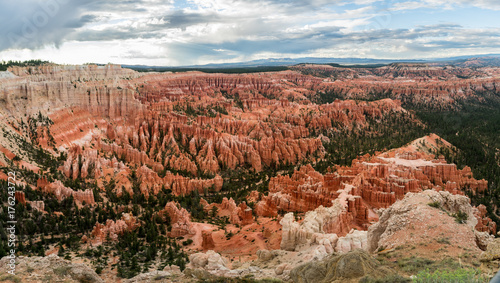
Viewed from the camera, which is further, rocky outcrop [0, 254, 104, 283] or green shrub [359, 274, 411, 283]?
rocky outcrop [0, 254, 104, 283]

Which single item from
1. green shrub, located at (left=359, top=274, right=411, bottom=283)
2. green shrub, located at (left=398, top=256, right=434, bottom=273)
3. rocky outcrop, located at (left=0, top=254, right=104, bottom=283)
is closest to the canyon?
rocky outcrop, located at (left=0, top=254, right=104, bottom=283)

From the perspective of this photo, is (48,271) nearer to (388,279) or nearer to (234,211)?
(388,279)

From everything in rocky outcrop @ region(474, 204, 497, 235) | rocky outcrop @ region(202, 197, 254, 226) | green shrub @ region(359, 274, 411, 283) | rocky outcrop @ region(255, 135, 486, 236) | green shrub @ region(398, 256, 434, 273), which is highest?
green shrub @ region(359, 274, 411, 283)

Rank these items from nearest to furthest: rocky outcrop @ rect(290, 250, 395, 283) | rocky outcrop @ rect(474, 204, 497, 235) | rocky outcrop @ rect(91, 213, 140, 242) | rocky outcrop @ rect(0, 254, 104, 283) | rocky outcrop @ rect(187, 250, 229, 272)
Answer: rocky outcrop @ rect(290, 250, 395, 283) → rocky outcrop @ rect(0, 254, 104, 283) → rocky outcrop @ rect(187, 250, 229, 272) → rocky outcrop @ rect(91, 213, 140, 242) → rocky outcrop @ rect(474, 204, 497, 235)

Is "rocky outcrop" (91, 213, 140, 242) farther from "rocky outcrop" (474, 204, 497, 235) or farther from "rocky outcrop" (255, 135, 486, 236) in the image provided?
"rocky outcrop" (474, 204, 497, 235)

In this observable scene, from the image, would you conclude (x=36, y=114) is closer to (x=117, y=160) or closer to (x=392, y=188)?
(x=117, y=160)

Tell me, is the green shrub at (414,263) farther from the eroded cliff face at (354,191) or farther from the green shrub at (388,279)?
the eroded cliff face at (354,191)
